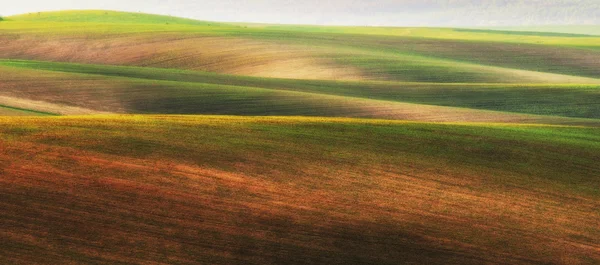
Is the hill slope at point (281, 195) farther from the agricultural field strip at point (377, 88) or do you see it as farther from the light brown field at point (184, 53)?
the light brown field at point (184, 53)

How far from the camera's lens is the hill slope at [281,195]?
933 cm

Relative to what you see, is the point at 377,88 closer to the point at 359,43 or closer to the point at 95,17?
the point at 359,43

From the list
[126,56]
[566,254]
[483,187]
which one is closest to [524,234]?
[566,254]

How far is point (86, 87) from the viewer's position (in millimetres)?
26094

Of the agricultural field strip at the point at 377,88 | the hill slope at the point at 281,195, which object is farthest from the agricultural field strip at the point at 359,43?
the hill slope at the point at 281,195

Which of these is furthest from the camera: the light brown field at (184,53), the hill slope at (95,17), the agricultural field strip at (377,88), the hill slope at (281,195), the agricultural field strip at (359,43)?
the hill slope at (95,17)

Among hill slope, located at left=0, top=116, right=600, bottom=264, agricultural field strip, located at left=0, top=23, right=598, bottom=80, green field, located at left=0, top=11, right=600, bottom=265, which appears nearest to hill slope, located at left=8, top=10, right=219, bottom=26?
agricultural field strip, located at left=0, top=23, right=598, bottom=80

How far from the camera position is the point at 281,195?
10.9 meters

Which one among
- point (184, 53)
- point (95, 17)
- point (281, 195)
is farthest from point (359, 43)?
point (281, 195)

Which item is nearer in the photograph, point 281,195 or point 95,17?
point 281,195

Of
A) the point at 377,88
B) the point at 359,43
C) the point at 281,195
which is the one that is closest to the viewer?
the point at 281,195

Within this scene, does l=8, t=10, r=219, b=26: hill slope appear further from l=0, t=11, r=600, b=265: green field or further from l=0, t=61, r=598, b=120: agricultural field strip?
l=0, t=11, r=600, b=265: green field

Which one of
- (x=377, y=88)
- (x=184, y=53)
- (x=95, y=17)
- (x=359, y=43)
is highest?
(x=377, y=88)

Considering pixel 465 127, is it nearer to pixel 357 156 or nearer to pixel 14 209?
pixel 357 156
